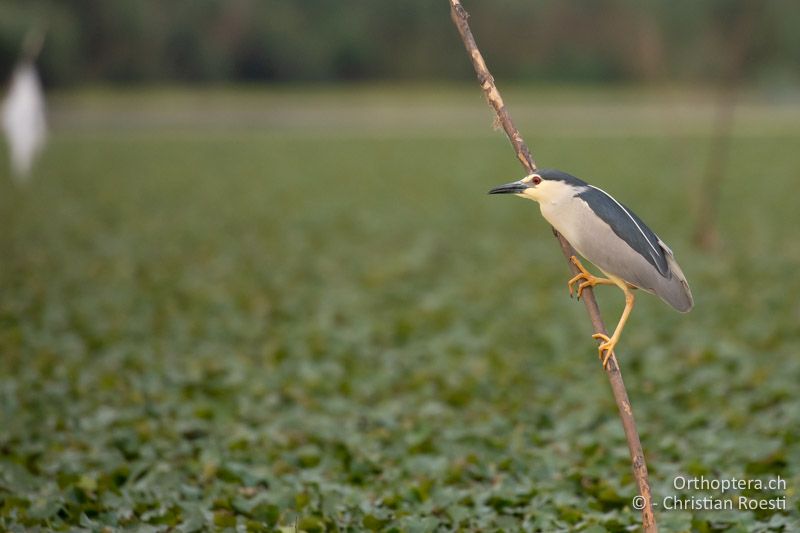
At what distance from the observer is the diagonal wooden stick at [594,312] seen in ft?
10.0

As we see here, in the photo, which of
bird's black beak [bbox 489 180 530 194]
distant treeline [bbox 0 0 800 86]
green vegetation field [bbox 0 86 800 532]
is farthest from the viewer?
distant treeline [bbox 0 0 800 86]

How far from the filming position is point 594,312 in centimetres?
307

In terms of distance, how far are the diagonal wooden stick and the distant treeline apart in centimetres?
3174

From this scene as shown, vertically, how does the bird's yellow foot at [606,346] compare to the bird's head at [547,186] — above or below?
below

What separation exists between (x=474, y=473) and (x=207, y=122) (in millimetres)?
26933

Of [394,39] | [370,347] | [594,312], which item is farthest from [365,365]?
[394,39]

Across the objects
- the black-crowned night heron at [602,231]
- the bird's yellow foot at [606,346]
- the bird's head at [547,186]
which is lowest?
the bird's yellow foot at [606,346]

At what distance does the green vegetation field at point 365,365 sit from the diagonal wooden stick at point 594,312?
0.58 meters

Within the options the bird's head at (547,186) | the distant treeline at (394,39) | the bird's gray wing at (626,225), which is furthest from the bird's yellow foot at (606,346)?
the distant treeline at (394,39)

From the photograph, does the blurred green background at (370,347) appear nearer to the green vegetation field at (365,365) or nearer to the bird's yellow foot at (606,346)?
the green vegetation field at (365,365)

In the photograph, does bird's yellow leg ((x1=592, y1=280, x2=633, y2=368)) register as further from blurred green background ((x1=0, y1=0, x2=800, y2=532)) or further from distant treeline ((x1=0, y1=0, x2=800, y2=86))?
distant treeline ((x1=0, y1=0, x2=800, y2=86))

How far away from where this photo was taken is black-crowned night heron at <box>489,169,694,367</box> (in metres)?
3.04

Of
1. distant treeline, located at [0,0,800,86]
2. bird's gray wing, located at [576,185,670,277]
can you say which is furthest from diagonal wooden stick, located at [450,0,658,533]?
distant treeline, located at [0,0,800,86]

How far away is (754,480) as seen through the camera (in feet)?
13.3
